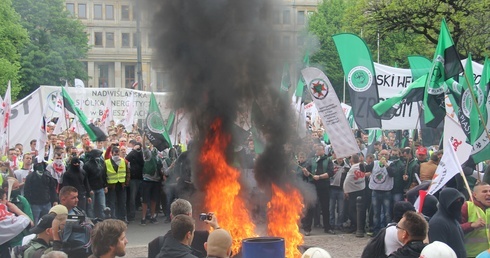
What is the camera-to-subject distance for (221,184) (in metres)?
8.70

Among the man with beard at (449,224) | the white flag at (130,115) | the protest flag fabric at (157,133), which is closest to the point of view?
the man with beard at (449,224)

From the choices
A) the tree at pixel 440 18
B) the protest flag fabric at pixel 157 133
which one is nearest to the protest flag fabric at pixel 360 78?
the protest flag fabric at pixel 157 133

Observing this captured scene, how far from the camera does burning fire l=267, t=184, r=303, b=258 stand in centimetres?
870

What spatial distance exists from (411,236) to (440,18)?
843 inches

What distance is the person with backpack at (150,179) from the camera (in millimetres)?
14438

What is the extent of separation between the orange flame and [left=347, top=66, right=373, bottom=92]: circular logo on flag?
17.3ft

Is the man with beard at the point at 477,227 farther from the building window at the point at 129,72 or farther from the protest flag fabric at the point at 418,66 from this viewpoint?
the building window at the point at 129,72

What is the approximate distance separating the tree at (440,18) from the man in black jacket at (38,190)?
16.8m

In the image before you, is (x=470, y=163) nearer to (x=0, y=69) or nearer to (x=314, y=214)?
(x=314, y=214)

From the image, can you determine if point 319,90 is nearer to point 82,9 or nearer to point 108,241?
point 82,9

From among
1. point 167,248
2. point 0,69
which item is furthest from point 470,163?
point 0,69

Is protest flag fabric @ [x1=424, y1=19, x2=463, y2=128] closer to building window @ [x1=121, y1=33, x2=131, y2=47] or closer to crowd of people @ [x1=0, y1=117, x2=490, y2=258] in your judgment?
crowd of people @ [x1=0, y1=117, x2=490, y2=258]

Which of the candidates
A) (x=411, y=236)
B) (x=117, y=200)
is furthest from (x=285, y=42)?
(x=117, y=200)

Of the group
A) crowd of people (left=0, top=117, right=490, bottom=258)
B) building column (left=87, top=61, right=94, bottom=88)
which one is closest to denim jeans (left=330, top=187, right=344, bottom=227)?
crowd of people (left=0, top=117, right=490, bottom=258)
